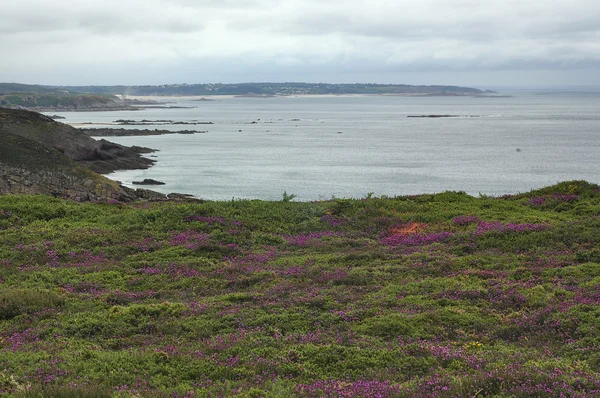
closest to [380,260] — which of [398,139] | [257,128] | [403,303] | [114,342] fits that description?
[403,303]

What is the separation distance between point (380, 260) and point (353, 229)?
5851 mm

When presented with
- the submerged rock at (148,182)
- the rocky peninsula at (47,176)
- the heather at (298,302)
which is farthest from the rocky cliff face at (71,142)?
the heather at (298,302)

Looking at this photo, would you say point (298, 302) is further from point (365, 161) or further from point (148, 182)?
point (365, 161)

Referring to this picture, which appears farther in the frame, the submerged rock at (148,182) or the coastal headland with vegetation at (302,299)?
the submerged rock at (148,182)

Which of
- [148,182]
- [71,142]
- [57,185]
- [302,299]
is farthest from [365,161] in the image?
[302,299]

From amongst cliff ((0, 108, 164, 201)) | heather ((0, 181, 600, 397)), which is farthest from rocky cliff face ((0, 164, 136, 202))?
heather ((0, 181, 600, 397))

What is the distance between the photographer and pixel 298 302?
1425cm

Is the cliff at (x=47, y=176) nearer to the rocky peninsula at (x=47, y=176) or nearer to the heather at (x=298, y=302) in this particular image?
the rocky peninsula at (x=47, y=176)

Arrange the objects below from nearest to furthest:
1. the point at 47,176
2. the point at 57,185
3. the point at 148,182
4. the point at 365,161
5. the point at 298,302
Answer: the point at 298,302 → the point at 57,185 → the point at 47,176 → the point at 148,182 → the point at 365,161

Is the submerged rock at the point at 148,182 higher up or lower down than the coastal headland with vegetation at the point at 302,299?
lower down

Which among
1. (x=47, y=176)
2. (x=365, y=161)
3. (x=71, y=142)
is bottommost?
(x=365, y=161)

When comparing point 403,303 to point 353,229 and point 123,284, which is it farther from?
point 353,229

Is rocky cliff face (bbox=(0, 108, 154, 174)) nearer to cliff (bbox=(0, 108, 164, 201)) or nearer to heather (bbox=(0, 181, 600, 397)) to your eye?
cliff (bbox=(0, 108, 164, 201))

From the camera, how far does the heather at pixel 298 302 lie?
30.6 ft
